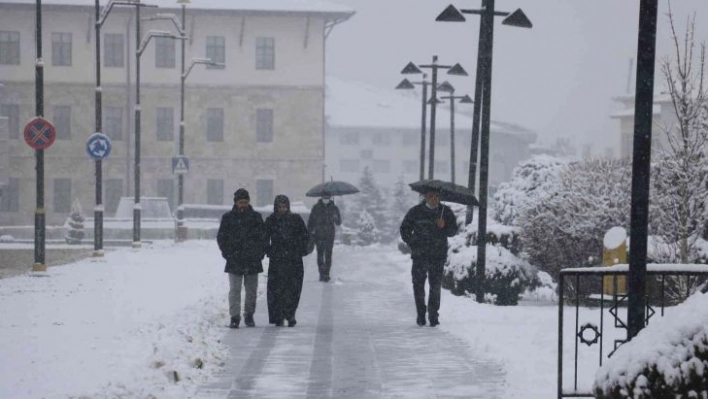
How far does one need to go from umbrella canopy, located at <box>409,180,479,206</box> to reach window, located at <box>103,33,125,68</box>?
50472 millimetres

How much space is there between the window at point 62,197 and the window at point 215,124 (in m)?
7.57

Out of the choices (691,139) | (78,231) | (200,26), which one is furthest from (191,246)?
(200,26)

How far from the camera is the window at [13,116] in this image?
6694cm

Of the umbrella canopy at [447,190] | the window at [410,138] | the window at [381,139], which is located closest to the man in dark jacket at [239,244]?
the umbrella canopy at [447,190]

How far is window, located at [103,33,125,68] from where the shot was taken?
66.9 m

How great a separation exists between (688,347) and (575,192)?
15406mm

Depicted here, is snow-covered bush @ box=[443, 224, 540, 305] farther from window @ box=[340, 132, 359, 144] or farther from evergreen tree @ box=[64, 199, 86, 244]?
window @ box=[340, 132, 359, 144]

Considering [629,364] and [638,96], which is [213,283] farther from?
[629,364]

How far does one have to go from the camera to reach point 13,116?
67062 mm

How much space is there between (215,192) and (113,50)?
8.85 meters

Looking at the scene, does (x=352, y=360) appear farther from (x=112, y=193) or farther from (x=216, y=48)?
(x=216, y=48)

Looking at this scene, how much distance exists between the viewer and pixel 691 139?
19.9 metres

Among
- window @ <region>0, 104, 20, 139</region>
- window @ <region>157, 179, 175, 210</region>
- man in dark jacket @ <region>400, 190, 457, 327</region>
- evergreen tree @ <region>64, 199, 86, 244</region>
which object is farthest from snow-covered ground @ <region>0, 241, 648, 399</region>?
window @ <region>0, 104, 20, 139</region>

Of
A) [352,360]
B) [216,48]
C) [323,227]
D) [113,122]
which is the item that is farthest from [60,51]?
[352,360]
